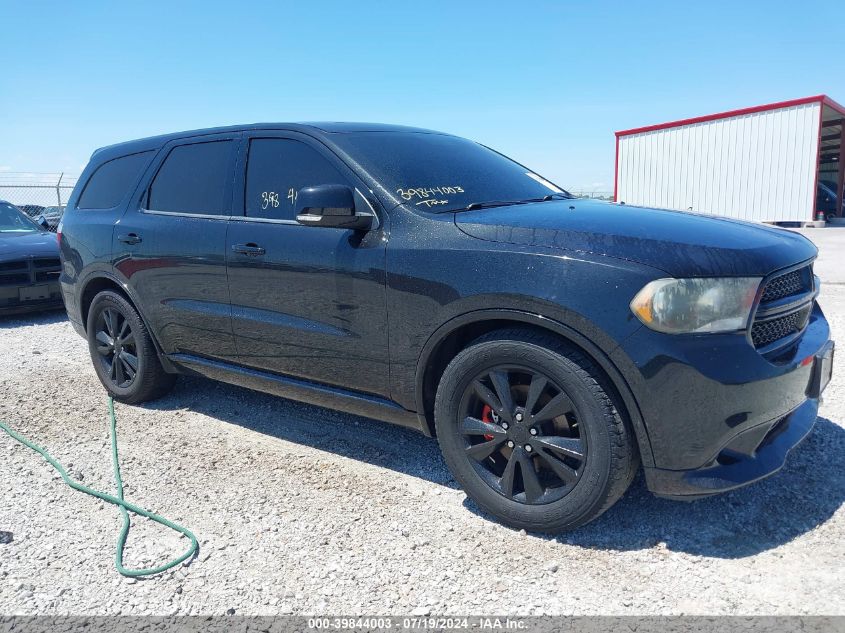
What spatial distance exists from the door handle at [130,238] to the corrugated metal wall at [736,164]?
19.2m

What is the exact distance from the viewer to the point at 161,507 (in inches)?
125

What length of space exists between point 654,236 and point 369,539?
1720 millimetres

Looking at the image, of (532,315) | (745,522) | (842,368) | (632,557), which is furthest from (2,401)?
(842,368)

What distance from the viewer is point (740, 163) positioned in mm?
22203

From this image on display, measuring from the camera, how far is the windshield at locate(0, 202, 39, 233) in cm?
892

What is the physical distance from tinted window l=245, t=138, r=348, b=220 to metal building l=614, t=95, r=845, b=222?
18.5 m

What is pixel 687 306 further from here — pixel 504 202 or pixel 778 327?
pixel 504 202

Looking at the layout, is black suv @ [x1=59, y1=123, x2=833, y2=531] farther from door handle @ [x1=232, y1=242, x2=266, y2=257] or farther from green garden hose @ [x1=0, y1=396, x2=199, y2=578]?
green garden hose @ [x1=0, y1=396, x2=199, y2=578]

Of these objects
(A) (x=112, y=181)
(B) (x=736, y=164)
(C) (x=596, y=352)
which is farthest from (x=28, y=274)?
(B) (x=736, y=164)

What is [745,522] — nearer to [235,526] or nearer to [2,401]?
[235,526]

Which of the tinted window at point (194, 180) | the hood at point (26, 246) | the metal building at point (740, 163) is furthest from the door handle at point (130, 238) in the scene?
the metal building at point (740, 163)

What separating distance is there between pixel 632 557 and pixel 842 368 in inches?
124

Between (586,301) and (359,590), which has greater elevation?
(586,301)

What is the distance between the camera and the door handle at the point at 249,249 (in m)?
3.56
